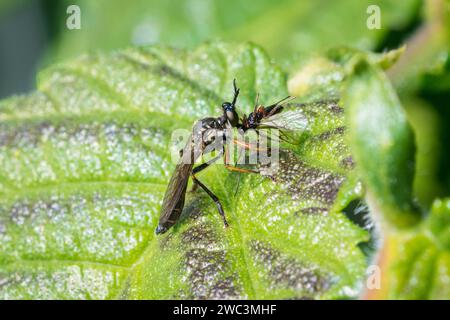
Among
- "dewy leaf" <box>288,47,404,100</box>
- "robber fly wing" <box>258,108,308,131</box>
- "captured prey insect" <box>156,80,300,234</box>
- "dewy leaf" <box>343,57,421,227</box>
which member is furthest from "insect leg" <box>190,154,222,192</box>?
"dewy leaf" <box>343,57,421,227</box>

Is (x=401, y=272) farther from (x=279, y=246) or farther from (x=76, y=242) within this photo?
(x=76, y=242)

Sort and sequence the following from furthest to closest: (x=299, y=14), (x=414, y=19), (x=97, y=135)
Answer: (x=299, y=14), (x=414, y=19), (x=97, y=135)

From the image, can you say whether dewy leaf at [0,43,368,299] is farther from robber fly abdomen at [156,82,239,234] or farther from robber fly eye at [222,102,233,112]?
robber fly eye at [222,102,233,112]

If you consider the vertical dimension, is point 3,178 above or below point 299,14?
below

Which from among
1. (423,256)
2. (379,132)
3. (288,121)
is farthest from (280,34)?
(379,132)

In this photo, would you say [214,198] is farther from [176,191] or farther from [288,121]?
[288,121]
